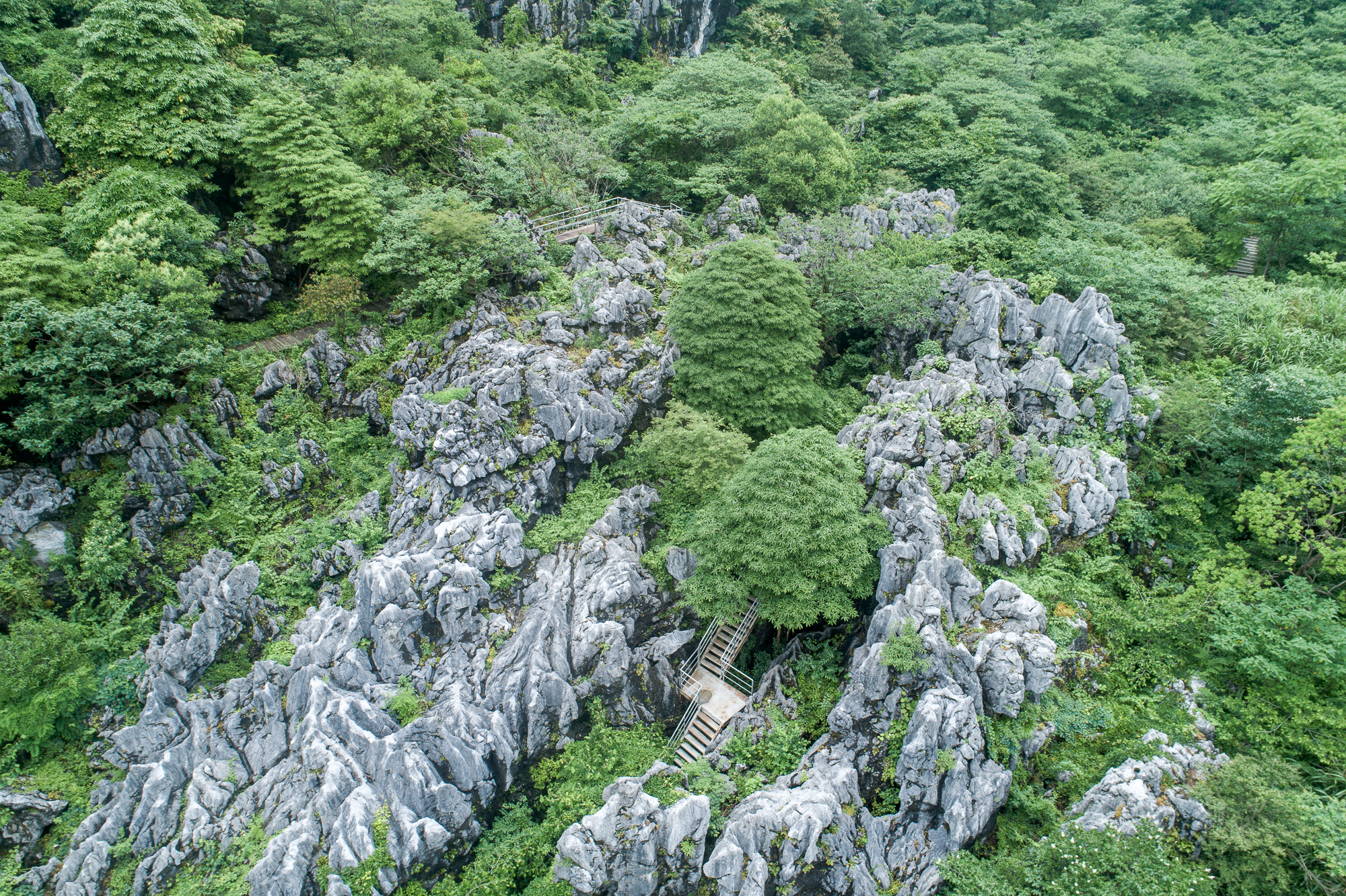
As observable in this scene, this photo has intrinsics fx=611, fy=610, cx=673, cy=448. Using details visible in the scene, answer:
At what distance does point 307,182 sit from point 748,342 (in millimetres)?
18356

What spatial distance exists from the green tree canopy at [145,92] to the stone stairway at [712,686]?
2520 cm

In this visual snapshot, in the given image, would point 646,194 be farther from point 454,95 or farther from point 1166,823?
point 1166,823

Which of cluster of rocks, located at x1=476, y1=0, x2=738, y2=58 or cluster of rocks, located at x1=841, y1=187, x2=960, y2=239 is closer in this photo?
cluster of rocks, located at x1=841, y1=187, x2=960, y2=239

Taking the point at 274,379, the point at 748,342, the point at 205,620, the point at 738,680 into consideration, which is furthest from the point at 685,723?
the point at 274,379

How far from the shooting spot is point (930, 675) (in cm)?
1504

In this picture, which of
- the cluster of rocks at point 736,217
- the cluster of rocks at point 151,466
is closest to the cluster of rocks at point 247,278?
the cluster of rocks at point 151,466

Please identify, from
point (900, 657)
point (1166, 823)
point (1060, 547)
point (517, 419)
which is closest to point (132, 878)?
point (517, 419)

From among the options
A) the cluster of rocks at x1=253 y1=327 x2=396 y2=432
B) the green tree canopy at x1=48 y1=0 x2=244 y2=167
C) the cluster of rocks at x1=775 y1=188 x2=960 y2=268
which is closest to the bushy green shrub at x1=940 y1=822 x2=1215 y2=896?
the cluster of rocks at x1=775 y1=188 x2=960 y2=268

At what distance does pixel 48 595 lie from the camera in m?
18.6

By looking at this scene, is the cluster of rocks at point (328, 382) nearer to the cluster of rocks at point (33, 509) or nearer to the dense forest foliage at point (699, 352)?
the dense forest foliage at point (699, 352)

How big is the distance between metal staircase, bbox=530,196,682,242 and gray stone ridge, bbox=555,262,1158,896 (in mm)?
16313

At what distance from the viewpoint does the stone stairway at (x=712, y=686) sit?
17.6 metres

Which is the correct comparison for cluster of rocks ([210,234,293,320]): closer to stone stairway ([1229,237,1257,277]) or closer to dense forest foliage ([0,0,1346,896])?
dense forest foliage ([0,0,1346,896])

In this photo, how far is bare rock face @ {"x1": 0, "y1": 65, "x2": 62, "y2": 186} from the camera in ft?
68.9
